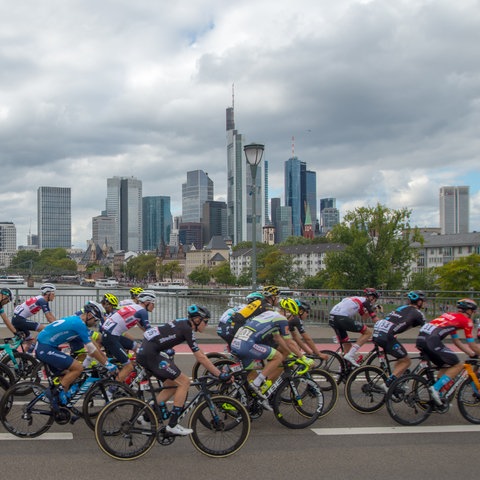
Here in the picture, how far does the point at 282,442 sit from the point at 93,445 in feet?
7.63

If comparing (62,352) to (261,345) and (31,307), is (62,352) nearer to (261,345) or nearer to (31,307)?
(261,345)

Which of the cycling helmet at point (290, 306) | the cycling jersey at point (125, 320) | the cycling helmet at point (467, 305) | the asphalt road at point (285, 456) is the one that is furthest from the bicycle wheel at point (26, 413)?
the cycling helmet at point (467, 305)

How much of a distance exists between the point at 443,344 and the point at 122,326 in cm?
465

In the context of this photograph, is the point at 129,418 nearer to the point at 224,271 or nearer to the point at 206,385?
the point at 206,385

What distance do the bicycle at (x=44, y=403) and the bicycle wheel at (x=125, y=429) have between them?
2.68ft

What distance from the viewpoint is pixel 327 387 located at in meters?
8.75

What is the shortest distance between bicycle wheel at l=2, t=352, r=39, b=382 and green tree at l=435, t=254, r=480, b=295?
57938mm

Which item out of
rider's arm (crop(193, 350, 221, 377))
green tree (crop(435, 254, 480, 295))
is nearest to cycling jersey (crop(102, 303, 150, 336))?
rider's arm (crop(193, 350, 221, 377))

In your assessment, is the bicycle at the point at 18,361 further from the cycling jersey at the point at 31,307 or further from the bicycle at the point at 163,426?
the bicycle at the point at 163,426

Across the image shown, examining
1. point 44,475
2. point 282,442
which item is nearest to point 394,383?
point 282,442

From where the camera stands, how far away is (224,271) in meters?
144

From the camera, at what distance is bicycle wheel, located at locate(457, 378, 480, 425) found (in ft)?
27.1

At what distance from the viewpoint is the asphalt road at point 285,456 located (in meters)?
6.28

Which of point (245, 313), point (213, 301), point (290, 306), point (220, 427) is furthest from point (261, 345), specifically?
point (213, 301)
